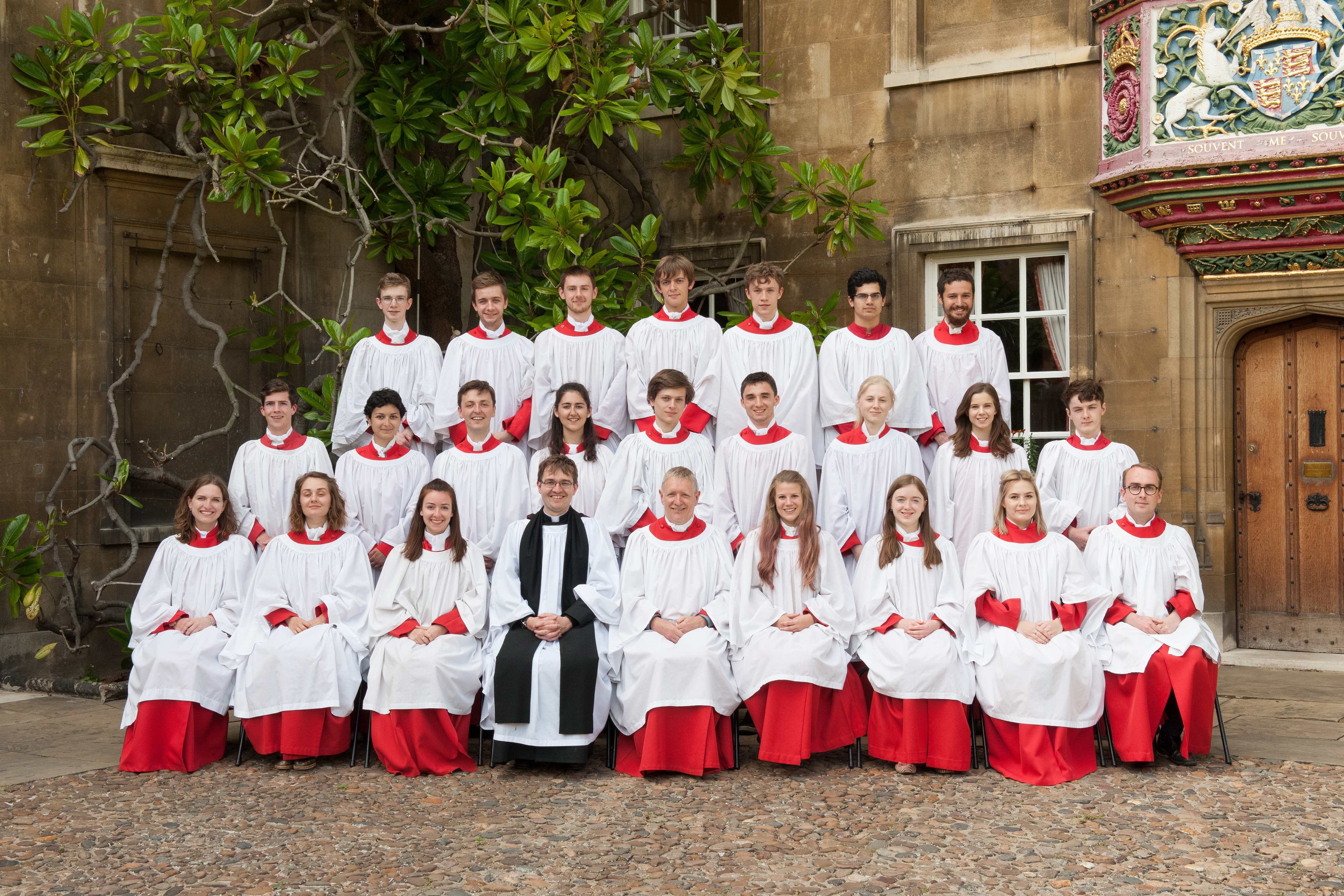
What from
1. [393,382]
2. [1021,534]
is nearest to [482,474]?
[393,382]

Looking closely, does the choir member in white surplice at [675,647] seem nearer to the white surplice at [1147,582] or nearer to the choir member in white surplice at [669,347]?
the choir member in white surplice at [669,347]

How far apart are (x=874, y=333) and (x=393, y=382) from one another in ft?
9.67

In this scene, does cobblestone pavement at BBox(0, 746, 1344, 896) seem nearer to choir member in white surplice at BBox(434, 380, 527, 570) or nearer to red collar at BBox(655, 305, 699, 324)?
choir member in white surplice at BBox(434, 380, 527, 570)

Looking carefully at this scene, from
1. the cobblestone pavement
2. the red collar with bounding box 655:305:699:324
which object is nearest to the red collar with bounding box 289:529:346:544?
the cobblestone pavement

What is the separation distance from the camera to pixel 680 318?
7.80m

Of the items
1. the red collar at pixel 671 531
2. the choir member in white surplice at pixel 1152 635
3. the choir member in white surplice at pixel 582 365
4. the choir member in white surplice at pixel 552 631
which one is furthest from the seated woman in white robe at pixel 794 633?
the choir member in white surplice at pixel 582 365

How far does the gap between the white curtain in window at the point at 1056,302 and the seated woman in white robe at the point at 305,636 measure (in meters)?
5.55

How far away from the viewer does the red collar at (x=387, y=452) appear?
7609 millimetres

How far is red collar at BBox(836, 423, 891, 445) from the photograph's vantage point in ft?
23.2

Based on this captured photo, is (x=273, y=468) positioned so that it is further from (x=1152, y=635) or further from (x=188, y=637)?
(x=1152, y=635)

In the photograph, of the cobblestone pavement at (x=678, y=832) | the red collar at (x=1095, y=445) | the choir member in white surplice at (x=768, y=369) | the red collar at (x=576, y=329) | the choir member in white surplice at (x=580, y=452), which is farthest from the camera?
the red collar at (x=576, y=329)

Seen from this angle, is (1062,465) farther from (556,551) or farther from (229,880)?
(229,880)

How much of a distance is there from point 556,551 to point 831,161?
16.5ft

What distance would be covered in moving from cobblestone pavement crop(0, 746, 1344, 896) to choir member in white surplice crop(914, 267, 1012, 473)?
2.16m
